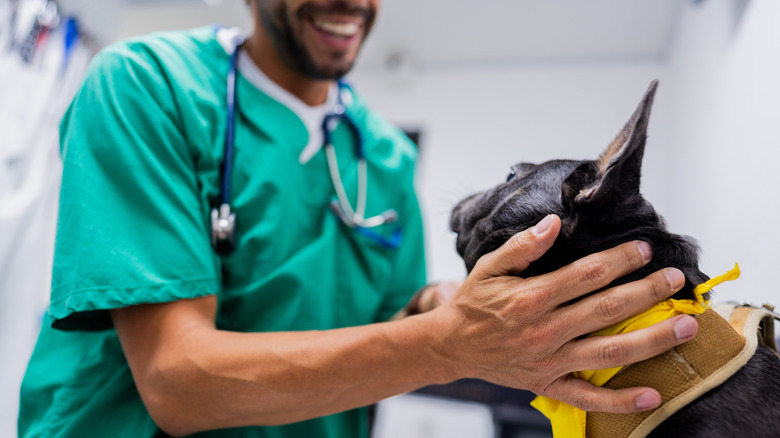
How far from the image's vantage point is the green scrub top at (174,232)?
766 millimetres

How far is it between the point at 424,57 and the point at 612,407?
2.92 m

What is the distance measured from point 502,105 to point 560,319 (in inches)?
104

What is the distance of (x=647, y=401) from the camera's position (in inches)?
21.3

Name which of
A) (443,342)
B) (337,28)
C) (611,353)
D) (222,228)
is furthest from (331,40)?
(611,353)

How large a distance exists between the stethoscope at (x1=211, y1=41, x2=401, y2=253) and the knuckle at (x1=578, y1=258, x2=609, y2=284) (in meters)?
0.58

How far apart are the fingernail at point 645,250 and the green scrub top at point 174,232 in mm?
600

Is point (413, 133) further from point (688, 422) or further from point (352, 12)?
point (688, 422)

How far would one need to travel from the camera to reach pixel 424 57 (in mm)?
3221

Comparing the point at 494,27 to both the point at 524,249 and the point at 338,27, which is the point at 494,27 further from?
the point at 524,249

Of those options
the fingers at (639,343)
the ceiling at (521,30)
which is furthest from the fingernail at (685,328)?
the ceiling at (521,30)

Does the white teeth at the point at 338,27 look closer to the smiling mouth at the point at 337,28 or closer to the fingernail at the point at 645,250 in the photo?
the smiling mouth at the point at 337,28


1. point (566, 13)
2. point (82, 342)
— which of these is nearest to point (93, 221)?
point (82, 342)

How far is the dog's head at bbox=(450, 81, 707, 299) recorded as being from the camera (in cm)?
56

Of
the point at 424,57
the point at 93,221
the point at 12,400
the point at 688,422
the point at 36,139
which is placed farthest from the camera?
the point at 424,57
